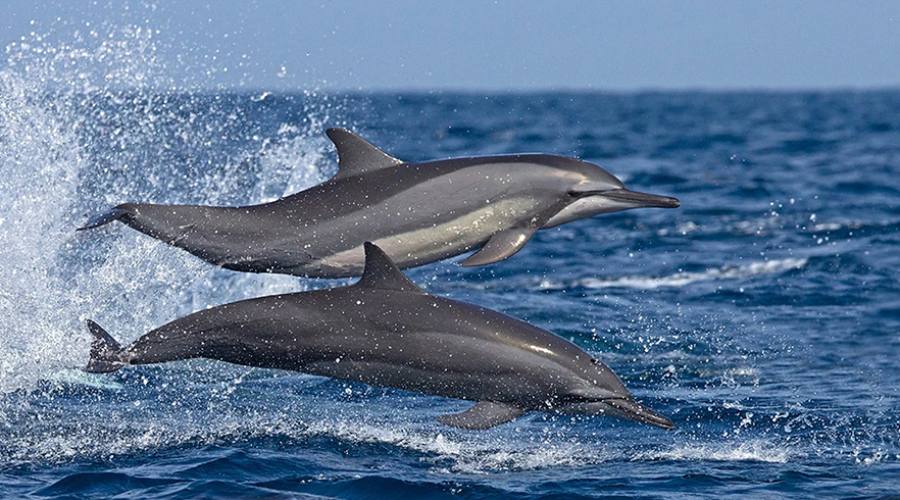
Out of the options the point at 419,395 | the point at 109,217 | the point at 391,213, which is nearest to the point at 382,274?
the point at 391,213

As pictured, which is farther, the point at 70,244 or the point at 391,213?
the point at 70,244

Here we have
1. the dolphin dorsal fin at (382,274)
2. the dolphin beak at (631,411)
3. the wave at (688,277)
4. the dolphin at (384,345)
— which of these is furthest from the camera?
the wave at (688,277)

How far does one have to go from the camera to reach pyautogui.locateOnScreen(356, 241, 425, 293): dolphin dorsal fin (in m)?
7.72

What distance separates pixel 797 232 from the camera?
2100cm

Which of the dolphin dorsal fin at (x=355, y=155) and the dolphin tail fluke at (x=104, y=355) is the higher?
the dolphin dorsal fin at (x=355, y=155)

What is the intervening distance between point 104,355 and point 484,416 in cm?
208

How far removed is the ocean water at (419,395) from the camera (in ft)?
27.4

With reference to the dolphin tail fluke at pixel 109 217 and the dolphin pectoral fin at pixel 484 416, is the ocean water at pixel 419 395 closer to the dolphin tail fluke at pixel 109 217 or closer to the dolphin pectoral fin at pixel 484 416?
the dolphin pectoral fin at pixel 484 416

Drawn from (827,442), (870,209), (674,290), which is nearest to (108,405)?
(827,442)

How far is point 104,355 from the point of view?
26.5 feet

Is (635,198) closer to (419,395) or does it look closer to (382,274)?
(382,274)

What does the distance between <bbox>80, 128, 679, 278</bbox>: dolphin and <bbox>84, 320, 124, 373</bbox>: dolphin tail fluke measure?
65 centimetres

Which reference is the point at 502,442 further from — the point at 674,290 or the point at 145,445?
the point at 674,290

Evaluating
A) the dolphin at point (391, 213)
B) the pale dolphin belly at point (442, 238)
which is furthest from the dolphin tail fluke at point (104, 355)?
the pale dolphin belly at point (442, 238)
